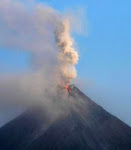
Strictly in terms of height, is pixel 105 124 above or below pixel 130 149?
above

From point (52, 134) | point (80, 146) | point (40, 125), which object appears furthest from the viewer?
point (40, 125)

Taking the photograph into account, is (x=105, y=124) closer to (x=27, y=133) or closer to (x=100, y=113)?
(x=100, y=113)

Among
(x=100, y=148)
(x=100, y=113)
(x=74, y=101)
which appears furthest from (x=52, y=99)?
(x=100, y=148)

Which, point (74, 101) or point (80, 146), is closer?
point (80, 146)

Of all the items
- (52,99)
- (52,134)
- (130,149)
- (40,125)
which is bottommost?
(130,149)

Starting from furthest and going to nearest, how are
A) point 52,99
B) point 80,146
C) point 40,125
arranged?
point 52,99 < point 40,125 < point 80,146

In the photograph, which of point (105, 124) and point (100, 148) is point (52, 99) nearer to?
point (105, 124)
